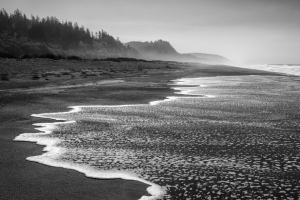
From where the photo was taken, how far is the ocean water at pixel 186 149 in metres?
2.67

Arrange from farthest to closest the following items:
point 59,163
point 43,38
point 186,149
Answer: point 43,38
point 186,149
point 59,163

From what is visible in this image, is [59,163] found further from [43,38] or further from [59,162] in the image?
[43,38]

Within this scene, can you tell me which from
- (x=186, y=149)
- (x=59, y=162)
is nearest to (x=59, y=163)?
(x=59, y=162)

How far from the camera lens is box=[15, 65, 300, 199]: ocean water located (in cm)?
267

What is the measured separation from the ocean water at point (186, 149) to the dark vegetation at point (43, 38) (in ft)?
215

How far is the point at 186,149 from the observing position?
377 centimetres

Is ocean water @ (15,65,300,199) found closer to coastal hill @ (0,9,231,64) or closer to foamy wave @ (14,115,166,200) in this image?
foamy wave @ (14,115,166,200)

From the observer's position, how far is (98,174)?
2971 mm

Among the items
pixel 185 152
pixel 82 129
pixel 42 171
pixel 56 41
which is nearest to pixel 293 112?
pixel 185 152

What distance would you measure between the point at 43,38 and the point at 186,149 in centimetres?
9867

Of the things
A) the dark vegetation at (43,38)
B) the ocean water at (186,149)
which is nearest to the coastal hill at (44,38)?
the dark vegetation at (43,38)

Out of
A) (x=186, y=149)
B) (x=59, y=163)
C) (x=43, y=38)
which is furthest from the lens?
(x=43, y=38)

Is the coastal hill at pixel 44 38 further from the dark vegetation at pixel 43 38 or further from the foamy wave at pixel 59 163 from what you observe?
the foamy wave at pixel 59 163

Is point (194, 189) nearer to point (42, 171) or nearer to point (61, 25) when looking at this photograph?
point (42, 171)
